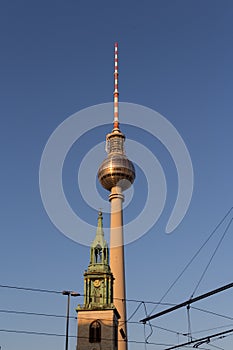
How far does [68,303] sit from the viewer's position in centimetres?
4169

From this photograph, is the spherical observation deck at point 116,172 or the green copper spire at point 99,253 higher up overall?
the spherical observation deck at point 116,172

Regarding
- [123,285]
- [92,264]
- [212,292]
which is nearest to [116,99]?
[123,285]

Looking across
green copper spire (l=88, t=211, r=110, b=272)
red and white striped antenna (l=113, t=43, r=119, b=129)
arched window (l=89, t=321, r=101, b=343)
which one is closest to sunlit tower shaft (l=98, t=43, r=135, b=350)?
red and white striped antenna (l=113, t=43, r=119, b=129)

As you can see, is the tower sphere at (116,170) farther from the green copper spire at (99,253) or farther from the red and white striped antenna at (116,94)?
the green copper spire at (99,253)

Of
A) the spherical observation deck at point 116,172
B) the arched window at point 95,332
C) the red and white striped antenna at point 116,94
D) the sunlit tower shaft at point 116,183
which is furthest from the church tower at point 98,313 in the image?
the red and white striped antenna at point 116,94

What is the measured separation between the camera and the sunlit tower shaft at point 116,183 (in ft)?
326

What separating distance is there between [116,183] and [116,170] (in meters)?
3.06

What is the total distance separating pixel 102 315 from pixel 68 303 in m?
25.8

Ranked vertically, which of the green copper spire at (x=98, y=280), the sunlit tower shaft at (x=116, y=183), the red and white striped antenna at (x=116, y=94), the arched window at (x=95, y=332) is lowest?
the arched window at (x=95, y=332)

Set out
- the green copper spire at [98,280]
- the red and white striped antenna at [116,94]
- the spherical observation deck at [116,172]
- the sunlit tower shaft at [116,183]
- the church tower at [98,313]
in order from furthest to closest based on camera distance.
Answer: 1. the red and white striped antenna at [116,94]
2. the spherical observation deck at [116,172]
3. the sunlit tower shaft at [116,183]
4. the green copper spire at [98,280]
5. the church tower at [98,313]

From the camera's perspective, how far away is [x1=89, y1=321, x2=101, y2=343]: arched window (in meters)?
64.7

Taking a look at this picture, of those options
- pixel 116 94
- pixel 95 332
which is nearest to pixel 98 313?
pixel 95 332

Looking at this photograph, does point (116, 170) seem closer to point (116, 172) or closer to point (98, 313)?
point (116, 172)

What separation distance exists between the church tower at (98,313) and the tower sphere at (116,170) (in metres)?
39.9
